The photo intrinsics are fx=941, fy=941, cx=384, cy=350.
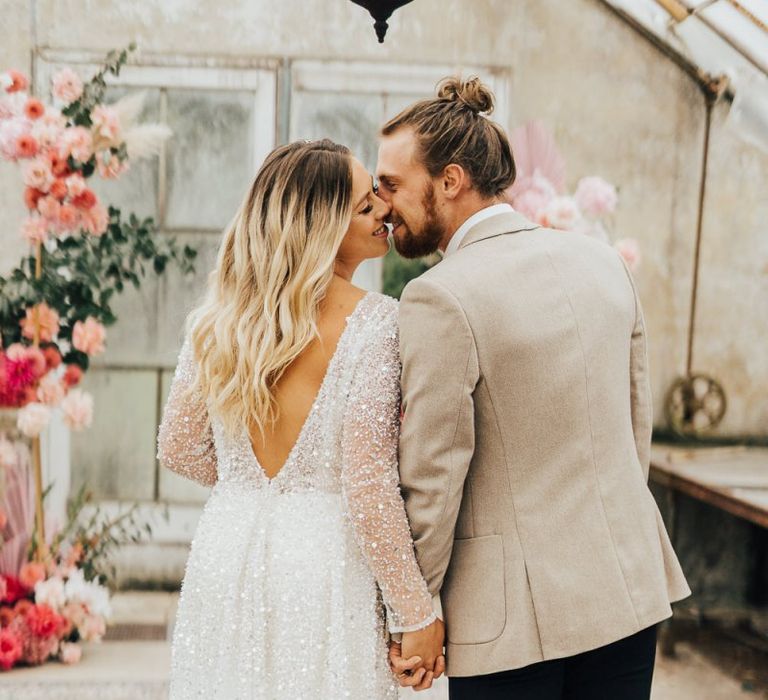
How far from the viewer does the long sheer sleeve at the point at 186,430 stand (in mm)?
1913

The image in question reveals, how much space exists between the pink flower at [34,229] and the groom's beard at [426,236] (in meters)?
1.72

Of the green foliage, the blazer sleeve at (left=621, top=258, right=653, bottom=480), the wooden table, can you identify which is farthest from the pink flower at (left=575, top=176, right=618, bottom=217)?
the blazer sleeve at (left=621, top=258, right=653, bottom=480)

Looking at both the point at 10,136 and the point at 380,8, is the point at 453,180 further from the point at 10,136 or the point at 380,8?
the point at 10,136

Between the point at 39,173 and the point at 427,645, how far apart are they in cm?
214

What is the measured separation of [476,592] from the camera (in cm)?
173

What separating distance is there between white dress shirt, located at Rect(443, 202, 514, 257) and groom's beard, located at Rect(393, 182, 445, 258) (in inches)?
1.5

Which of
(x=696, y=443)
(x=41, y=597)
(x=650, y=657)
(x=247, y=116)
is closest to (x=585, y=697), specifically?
(x=650, y=657)

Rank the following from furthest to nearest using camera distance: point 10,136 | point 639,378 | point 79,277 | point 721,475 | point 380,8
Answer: point 721,475, point 79,277, point 10,136, point 380,8, point 639,378

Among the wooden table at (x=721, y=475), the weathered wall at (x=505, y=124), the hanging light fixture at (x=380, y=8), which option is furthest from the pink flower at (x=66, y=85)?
the wooden table at (x=721, y=475)

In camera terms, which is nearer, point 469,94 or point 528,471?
point 528,471

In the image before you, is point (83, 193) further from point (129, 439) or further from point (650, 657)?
point (650, 657)

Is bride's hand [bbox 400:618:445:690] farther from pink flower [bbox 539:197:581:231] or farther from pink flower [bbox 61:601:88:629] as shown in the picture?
pink flower [bbox 539:197:581:231]

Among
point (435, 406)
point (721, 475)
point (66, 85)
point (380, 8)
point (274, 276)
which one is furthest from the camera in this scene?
point (721, 475)

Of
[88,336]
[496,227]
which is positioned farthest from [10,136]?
[496,227]
